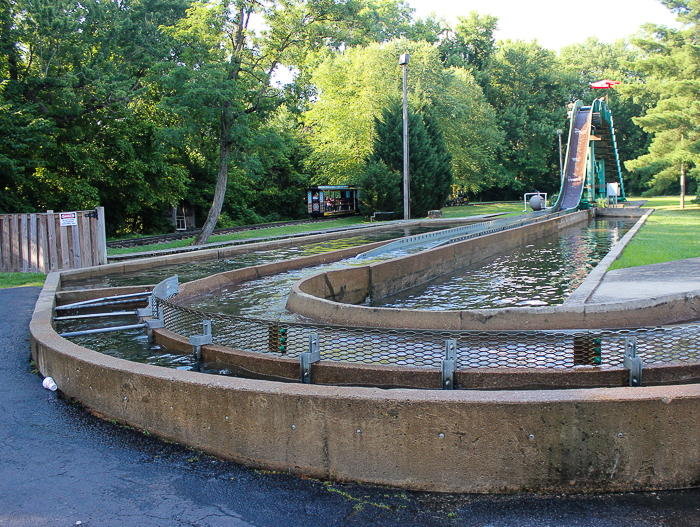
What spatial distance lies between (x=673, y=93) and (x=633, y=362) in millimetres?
34503

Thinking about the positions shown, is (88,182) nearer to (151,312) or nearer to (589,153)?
(151,312)

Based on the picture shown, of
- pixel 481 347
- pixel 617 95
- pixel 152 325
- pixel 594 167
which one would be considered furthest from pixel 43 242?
pixel 617 95

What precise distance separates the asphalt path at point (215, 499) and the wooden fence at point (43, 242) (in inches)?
433

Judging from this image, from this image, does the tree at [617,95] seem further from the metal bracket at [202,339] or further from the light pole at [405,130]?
the metal bracket at [202,339]

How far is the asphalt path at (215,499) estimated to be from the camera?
139 inches

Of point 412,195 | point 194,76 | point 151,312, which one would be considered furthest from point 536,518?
point 412,195

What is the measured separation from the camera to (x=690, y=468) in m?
3.79

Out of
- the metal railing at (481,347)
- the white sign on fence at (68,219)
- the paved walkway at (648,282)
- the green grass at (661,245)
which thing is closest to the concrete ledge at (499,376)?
the metal railing at (481,347)

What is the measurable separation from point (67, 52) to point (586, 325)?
23.2m

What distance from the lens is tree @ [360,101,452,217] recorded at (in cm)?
3616

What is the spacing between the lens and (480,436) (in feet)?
12.6

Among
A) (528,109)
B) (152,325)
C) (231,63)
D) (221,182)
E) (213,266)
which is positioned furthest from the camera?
(528,109)

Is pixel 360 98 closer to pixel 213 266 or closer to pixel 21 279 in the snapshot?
pixel 213 266

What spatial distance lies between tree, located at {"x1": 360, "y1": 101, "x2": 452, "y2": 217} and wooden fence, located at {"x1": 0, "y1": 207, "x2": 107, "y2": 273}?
75.1 ft
